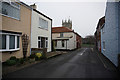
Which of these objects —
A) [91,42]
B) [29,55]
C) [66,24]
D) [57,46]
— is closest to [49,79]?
[29,55]

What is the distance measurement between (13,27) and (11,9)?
72.5 inches

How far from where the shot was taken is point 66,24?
56594 mm

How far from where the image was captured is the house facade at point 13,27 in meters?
7.65

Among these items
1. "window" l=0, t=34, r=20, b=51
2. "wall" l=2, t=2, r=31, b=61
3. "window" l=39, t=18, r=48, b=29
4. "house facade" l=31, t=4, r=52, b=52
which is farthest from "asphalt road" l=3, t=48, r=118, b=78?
"window" l=39, t=18, r=48, b=29

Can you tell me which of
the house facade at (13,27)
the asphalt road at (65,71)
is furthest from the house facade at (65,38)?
the asphalt road at (65,71)

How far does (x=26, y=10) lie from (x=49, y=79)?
9092 millimetres

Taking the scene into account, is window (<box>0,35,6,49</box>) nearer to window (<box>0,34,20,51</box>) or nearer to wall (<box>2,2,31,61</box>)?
window (<box>0,34,20,51</box>)

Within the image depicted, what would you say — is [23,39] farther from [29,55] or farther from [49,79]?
[49,79]

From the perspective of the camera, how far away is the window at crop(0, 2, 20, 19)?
789cm

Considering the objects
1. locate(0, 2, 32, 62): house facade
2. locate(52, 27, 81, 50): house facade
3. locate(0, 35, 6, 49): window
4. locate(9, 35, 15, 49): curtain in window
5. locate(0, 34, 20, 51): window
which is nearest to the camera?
locate(0, 35, 6, 49): window

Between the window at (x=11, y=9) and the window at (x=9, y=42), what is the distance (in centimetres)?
216

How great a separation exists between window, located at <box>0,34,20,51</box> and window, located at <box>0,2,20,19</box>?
2156 mm

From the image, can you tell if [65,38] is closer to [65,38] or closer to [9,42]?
[65,38]

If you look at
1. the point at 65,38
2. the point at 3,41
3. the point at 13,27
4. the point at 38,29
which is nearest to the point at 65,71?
the point at 3,41
